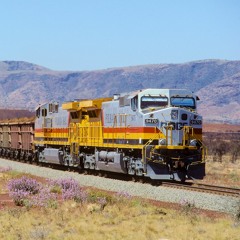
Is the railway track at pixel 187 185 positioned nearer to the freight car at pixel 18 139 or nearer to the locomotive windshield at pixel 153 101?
the locomotive windshield at pixel 153 101

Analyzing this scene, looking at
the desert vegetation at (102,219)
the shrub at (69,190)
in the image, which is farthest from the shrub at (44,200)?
the shrub at (69,190)

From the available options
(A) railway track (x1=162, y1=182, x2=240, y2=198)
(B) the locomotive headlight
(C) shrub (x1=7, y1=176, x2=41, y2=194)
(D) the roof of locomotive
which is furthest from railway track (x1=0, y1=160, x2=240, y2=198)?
(C) shrub (x1=7, y1=176, x2=41, y2=194)

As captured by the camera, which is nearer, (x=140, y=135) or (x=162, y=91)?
(x=140, y=135)

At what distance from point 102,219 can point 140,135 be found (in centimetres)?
965

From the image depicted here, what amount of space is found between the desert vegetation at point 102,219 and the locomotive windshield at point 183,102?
7.28 m

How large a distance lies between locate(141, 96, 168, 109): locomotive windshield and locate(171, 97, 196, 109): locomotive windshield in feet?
1.15

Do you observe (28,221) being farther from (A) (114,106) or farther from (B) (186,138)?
(A) (114,106)

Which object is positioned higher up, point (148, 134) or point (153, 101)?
point (153, 101)

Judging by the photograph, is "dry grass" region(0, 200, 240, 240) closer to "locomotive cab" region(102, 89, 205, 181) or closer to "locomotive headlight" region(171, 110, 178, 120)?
"locomotive cab" region(102, 89, 205, 181)

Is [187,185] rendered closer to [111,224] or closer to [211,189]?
[211,189]

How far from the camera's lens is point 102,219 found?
14.3 metres

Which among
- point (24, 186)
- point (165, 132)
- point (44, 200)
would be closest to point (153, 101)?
point (165, 132)

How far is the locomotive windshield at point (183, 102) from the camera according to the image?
2434 centimetres

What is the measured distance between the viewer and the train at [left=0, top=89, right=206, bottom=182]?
23.2 meters
